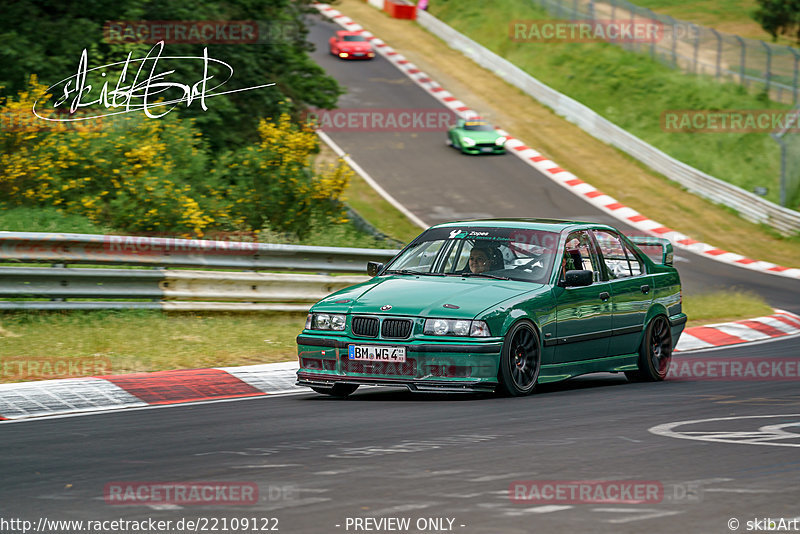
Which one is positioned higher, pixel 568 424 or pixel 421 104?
pixel 421 104

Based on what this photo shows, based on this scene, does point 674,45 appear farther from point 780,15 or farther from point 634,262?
point 634,262

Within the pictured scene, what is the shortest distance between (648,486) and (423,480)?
1.10 m

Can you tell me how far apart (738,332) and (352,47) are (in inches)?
1139

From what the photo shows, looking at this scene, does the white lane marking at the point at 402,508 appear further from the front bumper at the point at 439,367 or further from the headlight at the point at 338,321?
the headlight at the point at 338,321

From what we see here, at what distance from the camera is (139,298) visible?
12539 millimetres

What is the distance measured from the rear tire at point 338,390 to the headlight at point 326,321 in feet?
1.66

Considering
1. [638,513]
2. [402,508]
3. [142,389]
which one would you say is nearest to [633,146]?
[142,389]

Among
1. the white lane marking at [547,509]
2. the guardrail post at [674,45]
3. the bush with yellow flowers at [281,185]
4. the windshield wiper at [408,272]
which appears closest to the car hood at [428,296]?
the windshield wiper at [408,272]

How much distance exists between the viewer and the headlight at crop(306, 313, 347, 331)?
9234 millimetres

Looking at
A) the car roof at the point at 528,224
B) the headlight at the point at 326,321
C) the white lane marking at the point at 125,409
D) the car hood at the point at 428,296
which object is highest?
the car roof at the point at 528,224

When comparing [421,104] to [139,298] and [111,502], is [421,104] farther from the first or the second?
[111,502]

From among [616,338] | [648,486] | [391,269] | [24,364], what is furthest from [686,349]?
[648,486]

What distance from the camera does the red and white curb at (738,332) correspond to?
14.9 m

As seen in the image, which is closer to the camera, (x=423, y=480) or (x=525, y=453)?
(x=423, y=480)
